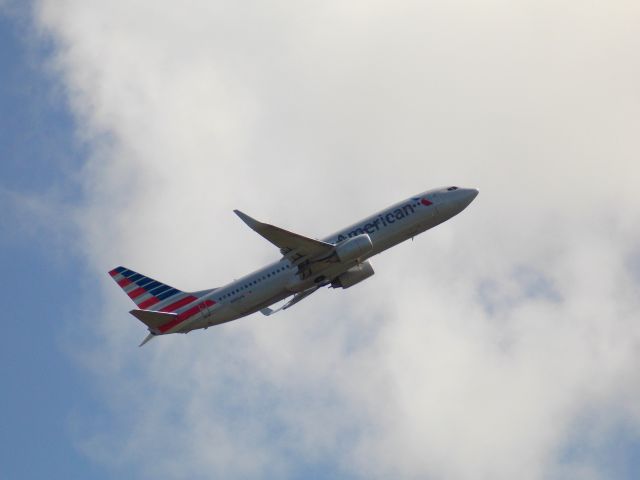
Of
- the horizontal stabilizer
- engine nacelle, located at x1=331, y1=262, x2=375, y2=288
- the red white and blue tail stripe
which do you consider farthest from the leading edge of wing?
the horizontal stabilizer

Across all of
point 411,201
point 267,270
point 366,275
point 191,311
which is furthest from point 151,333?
point 411,201

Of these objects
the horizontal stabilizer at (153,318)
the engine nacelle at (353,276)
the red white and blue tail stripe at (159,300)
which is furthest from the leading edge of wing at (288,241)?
the horizontal stabilizer at (153,318)

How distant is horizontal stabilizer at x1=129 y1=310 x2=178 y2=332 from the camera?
250 feet

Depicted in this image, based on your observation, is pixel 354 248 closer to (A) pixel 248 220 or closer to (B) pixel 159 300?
(A) pixel 248 220

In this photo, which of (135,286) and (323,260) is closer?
(323,260)

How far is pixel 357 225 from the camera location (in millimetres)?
78500

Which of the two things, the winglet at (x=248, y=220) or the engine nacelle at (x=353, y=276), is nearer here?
the winglet at (x=248, y=220)

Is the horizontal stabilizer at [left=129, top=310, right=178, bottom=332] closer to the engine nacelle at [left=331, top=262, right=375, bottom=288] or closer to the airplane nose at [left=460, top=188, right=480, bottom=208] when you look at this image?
the engine nacelle at [left=331, top=262, right=375, bottom=288]

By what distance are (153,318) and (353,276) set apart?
1746 cm

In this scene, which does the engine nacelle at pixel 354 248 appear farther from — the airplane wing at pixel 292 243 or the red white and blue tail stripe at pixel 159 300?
the red white and blue tail stripe at pixel 159 300

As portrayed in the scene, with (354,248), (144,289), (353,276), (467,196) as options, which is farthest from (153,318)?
(467,196)

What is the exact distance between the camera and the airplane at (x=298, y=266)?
3024 inches

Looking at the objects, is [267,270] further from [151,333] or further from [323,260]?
[151,333]

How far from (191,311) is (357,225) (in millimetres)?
15559
